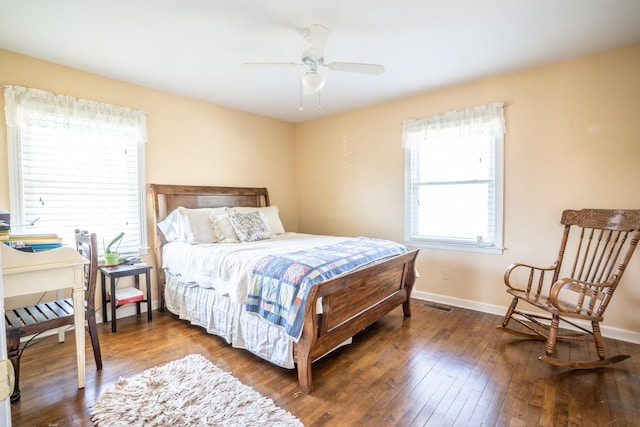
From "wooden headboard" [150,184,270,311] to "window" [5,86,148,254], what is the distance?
0.50 ft

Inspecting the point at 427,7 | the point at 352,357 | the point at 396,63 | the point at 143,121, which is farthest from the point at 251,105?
the point at 352,357

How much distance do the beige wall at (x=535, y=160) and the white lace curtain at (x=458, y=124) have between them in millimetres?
96

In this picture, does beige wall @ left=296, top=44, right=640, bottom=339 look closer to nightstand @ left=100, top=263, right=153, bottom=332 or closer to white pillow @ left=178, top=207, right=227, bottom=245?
white pillow @ left=178, top=207, right=227, bottom=245

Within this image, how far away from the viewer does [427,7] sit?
204cm

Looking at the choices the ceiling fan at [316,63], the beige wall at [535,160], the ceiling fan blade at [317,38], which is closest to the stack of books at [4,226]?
the ceiling fan at [316,63]

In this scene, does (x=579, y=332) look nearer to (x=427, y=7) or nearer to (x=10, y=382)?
(x=427, y=7)

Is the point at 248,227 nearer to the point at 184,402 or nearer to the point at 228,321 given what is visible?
the point at 228,321

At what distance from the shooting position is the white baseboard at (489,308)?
8.55 feet

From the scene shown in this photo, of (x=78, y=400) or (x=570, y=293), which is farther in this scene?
(x=570, y=293)

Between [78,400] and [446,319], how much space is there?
307cm

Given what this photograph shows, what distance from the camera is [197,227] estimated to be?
3.23m

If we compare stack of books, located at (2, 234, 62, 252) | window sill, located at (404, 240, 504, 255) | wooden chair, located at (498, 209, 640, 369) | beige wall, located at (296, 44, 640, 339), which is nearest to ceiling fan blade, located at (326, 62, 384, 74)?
beige wall, located at (296, 44, 640, 339)

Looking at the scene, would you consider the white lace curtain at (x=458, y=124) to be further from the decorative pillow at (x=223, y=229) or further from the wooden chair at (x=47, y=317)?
the wooden chair at (x=47, y=317)

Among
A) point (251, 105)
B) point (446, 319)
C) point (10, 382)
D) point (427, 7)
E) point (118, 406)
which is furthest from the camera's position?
point (251, 105)
